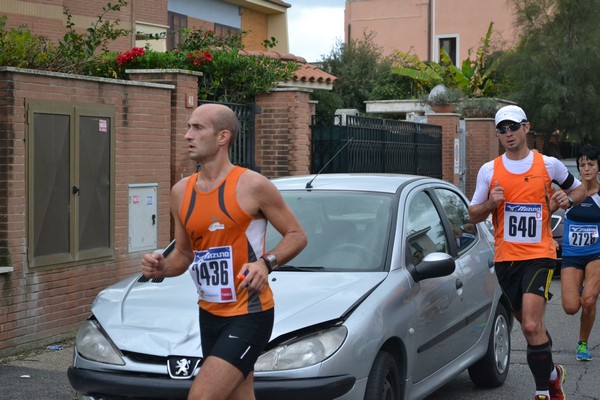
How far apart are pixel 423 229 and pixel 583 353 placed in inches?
114

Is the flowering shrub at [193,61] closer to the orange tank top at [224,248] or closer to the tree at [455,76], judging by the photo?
the orange tank top at [224,248]

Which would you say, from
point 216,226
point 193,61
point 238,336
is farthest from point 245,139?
point 238,336

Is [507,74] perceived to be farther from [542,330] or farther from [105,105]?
[542,330]

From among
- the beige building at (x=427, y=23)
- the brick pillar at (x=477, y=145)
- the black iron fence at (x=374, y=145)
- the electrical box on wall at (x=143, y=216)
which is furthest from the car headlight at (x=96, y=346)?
the beige building at (x=427, y=23)

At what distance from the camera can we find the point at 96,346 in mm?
5457

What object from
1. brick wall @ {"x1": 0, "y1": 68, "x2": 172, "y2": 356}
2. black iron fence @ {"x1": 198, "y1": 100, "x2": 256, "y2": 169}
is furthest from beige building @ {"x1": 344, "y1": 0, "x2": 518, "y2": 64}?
brick wall @ {"x1": 0, "y1": 68, "x2": 172, "y2": 356}

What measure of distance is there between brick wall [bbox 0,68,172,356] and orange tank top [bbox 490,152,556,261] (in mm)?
4219

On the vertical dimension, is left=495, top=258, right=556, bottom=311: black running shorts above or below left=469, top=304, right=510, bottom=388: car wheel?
above

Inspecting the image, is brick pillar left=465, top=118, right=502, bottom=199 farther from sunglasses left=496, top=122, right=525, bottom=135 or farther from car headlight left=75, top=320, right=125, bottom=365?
car headlight left=75, top=320, right=125, bottom=365

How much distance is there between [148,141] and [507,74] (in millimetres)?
21477

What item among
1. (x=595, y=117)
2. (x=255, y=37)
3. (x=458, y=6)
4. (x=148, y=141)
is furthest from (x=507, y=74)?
(x=148, y=141)

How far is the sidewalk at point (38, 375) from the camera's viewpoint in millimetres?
7168

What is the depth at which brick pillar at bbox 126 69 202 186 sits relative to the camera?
11.1 meters

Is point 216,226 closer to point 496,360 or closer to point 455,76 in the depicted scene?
point 496,360
